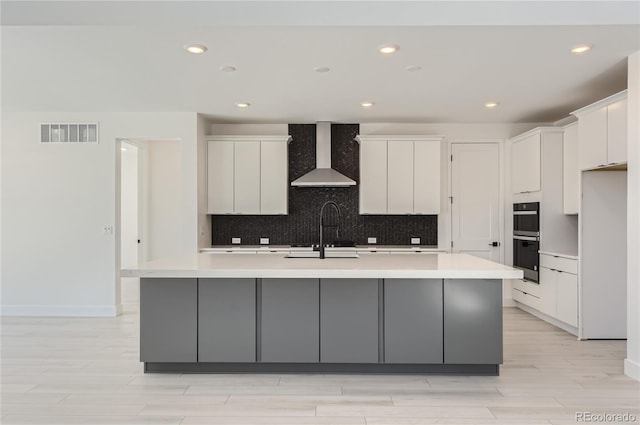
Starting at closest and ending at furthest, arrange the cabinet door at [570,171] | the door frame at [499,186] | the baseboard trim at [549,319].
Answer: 1. the baseboard trim at [549,319]
2. the cabinet door at [570,171]
3. the door frame at [499,186]

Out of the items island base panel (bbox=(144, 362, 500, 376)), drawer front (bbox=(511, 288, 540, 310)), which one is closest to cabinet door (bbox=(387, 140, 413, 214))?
drawer front (bbox=(511, 288, 540, 310))

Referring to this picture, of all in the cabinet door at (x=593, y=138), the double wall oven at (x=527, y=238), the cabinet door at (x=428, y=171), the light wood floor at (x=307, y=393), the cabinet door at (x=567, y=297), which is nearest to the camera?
the light wood floor at (x=307, y=393)

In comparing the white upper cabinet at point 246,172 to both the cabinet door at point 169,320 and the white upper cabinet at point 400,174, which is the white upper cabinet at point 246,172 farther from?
the cabinet door at point 169,320

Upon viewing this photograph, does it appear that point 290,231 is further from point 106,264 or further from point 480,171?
point 480,171

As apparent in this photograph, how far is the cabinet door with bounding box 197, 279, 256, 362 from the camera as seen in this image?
331 centimetres

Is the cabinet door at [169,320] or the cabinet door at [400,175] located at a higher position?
the cabinet door at [400,175]

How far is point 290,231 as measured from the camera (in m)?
6.18

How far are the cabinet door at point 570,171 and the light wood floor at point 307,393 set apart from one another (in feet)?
5.63

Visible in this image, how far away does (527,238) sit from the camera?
5398 millimetres

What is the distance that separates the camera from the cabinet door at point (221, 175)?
5.84 metres

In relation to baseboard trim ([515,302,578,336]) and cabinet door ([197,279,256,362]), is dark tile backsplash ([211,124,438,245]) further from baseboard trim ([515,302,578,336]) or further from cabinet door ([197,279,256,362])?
cabinet door ([197,279,256,362])

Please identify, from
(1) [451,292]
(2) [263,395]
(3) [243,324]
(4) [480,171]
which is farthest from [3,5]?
(4) [480,171]

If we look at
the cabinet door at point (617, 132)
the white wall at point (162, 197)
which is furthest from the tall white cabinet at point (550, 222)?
the white wall at point (162, 197)

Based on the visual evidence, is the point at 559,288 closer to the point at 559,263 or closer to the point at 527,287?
the point at 559,263
